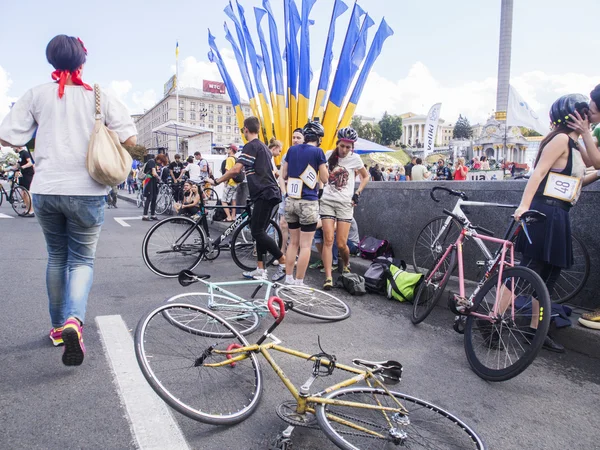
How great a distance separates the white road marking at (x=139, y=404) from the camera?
2.04m

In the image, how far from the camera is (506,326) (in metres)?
3.13

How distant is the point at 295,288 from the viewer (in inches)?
158

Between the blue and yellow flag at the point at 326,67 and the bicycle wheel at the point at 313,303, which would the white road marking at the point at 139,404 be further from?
the blue and yellow flag at the point at 326,67

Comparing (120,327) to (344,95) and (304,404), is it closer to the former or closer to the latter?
(304,404)

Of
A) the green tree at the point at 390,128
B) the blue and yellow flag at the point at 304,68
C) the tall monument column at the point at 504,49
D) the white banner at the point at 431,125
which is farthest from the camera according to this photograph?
the green tree at the point at 390,128

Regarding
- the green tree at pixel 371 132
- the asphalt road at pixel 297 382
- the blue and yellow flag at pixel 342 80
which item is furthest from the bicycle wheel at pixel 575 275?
the green tree at pixel 371 132

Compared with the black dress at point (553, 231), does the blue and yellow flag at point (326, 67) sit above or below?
above

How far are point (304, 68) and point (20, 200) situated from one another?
8.44 meters

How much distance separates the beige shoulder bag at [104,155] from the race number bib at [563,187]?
314 cm

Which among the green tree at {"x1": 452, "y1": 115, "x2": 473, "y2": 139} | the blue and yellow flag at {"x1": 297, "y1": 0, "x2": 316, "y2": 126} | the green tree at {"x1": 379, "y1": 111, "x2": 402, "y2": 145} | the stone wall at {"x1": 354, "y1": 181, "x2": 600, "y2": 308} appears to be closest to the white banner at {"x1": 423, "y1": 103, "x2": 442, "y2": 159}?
the blue and yellow flag at {"x1": 297, "y1": 0, "x2": 316, "y2": 126}

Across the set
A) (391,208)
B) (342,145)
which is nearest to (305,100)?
(391,208)

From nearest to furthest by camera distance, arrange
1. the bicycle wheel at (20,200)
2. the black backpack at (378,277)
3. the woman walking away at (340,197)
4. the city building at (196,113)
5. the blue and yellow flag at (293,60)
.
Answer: the black backpack at (378,277) < the woman walking away at (340,197) < the bicycle wheel at (20,200) < the blue and yellow flag at (293,60) < the city building at (196,113)

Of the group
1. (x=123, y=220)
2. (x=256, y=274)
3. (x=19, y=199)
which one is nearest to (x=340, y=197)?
(x=256, y=274)

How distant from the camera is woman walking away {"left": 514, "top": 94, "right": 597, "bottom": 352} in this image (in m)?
3.28
